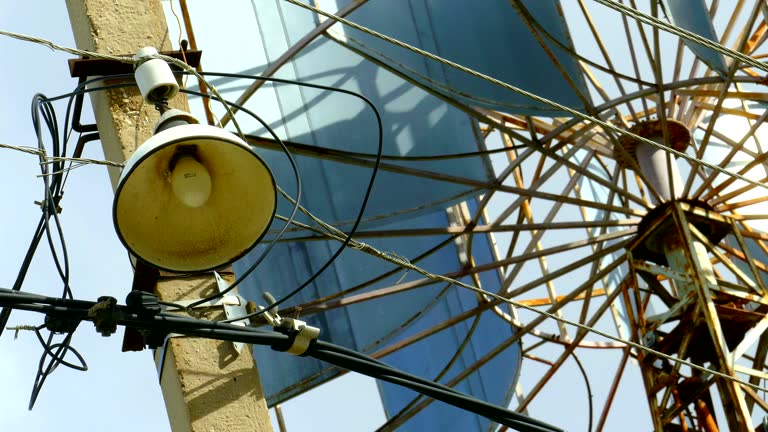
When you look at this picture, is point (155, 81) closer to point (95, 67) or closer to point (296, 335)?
point (95, 67)

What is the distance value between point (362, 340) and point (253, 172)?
44.7 ft

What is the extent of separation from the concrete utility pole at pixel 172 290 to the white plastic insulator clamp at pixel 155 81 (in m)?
0.54

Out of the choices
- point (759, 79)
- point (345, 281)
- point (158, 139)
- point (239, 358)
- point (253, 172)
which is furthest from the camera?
point (345, 281)

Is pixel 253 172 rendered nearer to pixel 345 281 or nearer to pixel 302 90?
pixel 302 90

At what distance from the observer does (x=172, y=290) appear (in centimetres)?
721

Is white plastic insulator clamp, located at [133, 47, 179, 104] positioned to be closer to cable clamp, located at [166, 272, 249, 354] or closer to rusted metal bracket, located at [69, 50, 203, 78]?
rusted metal bracket, located at [69, 50, 203, 78]

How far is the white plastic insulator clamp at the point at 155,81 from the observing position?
6801 millimetres

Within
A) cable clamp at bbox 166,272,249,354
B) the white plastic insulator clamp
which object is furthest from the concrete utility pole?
the white plastic insulator clamp

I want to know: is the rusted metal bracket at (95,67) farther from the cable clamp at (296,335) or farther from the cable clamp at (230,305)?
the cable clamp at (296,335)

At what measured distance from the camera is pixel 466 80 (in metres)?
18.1

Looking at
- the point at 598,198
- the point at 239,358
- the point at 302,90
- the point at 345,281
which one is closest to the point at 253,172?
the point at 239,358

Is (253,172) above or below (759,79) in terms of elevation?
below

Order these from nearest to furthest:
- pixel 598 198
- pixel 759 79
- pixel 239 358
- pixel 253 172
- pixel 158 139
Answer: pixel 158 139 → pixel 253 172 → pixel 239 358 → pixel 759 79 → pixel 598 198

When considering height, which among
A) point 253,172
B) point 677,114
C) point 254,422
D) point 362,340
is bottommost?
point 254,422
